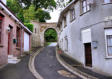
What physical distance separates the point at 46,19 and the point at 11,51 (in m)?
27.3

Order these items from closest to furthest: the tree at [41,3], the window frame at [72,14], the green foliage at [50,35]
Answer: the window frame at [72,14]
the tree at [41,3]
the green foliage at [50,35]

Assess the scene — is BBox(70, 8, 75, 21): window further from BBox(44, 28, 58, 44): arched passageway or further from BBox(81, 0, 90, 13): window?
BBox(44, 28, 58, 44): arched passageway

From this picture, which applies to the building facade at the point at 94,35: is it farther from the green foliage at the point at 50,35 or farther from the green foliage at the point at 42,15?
the green foliage at the point at 50,35

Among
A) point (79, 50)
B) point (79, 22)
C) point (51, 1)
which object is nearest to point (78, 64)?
point (79, 50)

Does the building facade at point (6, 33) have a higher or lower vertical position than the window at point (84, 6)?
lower

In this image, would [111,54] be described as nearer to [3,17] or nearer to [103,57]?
[103,57]

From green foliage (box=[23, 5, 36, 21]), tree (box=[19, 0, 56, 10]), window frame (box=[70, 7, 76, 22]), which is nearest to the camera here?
window frame (box=[70, 7, 76, 22])

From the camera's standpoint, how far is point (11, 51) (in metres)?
13.2

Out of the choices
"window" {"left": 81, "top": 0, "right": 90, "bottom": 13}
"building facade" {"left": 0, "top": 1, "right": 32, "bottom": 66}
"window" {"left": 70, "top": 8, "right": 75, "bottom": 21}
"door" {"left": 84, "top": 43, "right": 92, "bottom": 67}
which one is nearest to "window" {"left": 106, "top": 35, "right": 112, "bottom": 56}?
"door" {"left": 84, "top": 43, "right": 92, "bottom": 67}

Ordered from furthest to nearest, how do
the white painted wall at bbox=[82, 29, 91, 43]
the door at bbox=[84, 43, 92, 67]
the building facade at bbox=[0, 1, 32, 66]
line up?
1. the door at bbox=[84, 43, 92, 67]
2. the white painted wall at bbox=[82, 29, 91, 43]
3. the building facade at bbox=[0, 1, 32, 66]

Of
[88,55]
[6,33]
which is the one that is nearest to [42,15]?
[6,33]

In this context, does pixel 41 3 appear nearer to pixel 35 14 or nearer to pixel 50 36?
pixel 35 14

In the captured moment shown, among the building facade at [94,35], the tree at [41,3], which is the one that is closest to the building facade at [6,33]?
the building facade at [94,35]

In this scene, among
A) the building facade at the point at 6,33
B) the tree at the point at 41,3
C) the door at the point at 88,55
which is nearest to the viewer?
the building facade at the point at 6,33
